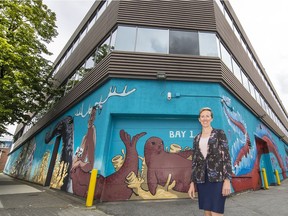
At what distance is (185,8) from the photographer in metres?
9.48

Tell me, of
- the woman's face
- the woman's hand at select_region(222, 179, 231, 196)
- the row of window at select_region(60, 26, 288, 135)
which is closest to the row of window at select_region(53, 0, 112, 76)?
the row of window at select_region(60, 26, 288, 135)

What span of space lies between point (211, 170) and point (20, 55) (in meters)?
11.5

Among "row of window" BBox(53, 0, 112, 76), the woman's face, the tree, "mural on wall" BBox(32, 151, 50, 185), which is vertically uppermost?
"row of window" BBox(53, 0, 112, 76)

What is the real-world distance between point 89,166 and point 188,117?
4.50 m

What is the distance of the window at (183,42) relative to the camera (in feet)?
28.1

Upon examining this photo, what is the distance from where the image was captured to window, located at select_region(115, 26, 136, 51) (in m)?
8.45

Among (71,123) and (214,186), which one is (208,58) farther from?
(71,123)

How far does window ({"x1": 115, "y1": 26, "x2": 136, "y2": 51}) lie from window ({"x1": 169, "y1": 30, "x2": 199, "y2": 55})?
1.85 m

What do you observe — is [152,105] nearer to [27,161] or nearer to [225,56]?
[225,56]

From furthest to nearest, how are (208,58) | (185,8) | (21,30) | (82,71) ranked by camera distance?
(82,71), (21,30), (185,8), (208,58)

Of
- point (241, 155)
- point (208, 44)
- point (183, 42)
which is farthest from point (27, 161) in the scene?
Answer: point (208, 44)

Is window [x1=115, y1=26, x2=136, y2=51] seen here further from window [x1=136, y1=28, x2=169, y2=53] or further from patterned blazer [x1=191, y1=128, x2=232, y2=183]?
patterned blazer [x1=191, y1=128, x2=232, y2=183]

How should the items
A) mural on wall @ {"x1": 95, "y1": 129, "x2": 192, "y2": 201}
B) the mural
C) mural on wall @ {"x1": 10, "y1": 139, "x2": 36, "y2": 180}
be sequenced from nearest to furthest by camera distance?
1. mural on wall @ {"x1": 95, "y1": 129, "x2": 192, "y2": 201}
2. the mural
3. mural on wall @ {"x1": 10, "y1": 139, "x2": 36, "y2": 180}

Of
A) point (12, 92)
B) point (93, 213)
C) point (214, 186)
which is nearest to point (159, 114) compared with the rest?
point (93, 213)
